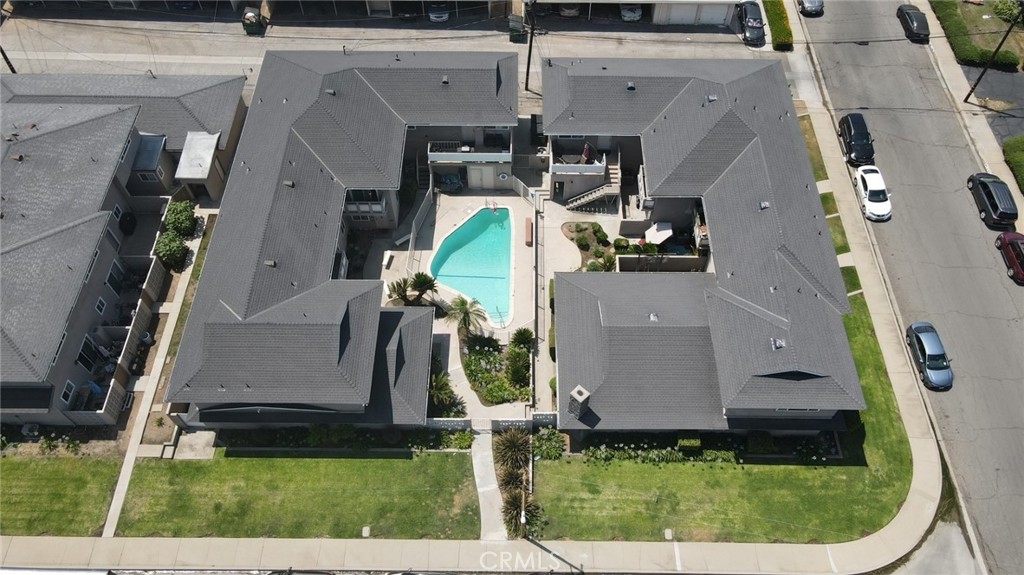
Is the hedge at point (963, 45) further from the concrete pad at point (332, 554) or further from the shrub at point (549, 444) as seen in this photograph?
the concrete pad at point (332, 554)

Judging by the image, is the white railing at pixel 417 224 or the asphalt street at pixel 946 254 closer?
the asphalt street at pixel 946 254

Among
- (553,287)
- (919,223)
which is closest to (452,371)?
(553,287)

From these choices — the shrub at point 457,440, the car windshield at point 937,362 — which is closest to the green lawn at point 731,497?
the shrub at point 457,440

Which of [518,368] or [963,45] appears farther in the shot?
[963,45]

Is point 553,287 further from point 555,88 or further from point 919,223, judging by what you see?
point 919,223

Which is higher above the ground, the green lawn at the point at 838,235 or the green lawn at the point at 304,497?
the green lawn at the point at 838,235

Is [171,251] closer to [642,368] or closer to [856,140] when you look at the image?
[642,368]

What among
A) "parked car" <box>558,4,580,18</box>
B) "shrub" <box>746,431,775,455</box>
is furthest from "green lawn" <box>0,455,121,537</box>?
"parked car" <box>558,4,580,18</box>

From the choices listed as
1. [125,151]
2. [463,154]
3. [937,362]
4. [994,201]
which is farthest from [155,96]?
[994,201]
